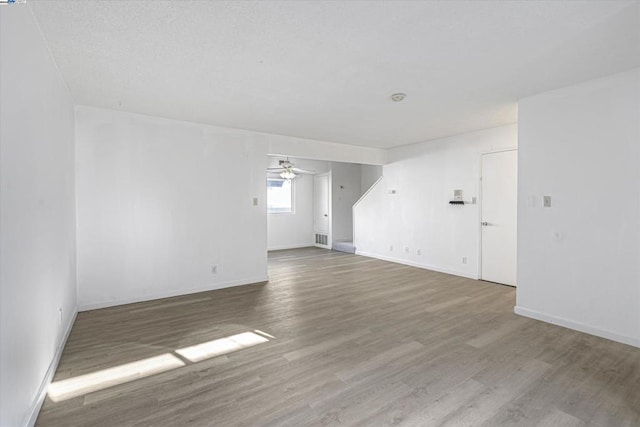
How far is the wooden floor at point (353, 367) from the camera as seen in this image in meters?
2.00

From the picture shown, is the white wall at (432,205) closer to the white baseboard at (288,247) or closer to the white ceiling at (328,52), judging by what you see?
the white ceiling at (328,52)

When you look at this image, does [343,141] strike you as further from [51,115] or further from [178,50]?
[51,115]

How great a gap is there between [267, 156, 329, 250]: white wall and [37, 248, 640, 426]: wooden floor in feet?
15.5

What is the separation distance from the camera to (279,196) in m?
9.37

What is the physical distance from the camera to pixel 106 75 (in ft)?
9.79

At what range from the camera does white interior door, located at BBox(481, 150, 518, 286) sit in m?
5.05

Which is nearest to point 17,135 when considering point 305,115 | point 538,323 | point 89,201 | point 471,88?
point 89,201

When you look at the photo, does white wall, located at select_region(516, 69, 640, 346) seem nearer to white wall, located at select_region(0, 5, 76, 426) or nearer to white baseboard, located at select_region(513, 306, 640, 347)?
white baseboard, located at select_region(513, 306, 640, 347)

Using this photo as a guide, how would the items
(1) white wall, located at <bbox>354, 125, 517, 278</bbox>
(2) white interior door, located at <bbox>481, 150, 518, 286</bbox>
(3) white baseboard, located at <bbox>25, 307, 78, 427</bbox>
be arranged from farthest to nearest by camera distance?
(1) white wall, located at <bbox>354, 125, 517, 278</bbox> < (2) white interior door, located at <bbox>481, 150, 518, 286</bbox> < (3) white baseboard, located at <bbox>25, 307, 78, 427</bbox>

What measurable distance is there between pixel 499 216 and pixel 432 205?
1294 mm

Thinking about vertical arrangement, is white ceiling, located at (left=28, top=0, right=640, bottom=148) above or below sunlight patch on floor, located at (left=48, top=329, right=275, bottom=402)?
above

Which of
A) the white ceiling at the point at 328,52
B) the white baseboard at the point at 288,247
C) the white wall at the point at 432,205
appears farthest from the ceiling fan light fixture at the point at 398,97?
the white baseboard at the point at 288,247

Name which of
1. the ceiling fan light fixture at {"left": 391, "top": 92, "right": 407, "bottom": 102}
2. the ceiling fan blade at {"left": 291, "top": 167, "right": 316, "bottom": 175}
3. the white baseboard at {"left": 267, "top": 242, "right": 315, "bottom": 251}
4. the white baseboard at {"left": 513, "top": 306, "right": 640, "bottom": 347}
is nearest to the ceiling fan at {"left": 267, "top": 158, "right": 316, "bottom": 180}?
the ceiling fan blade at {"left": 291, "top": 167, "right": 316, "bottom": 175}

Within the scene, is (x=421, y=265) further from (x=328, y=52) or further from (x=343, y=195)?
(x=328, y=52)
